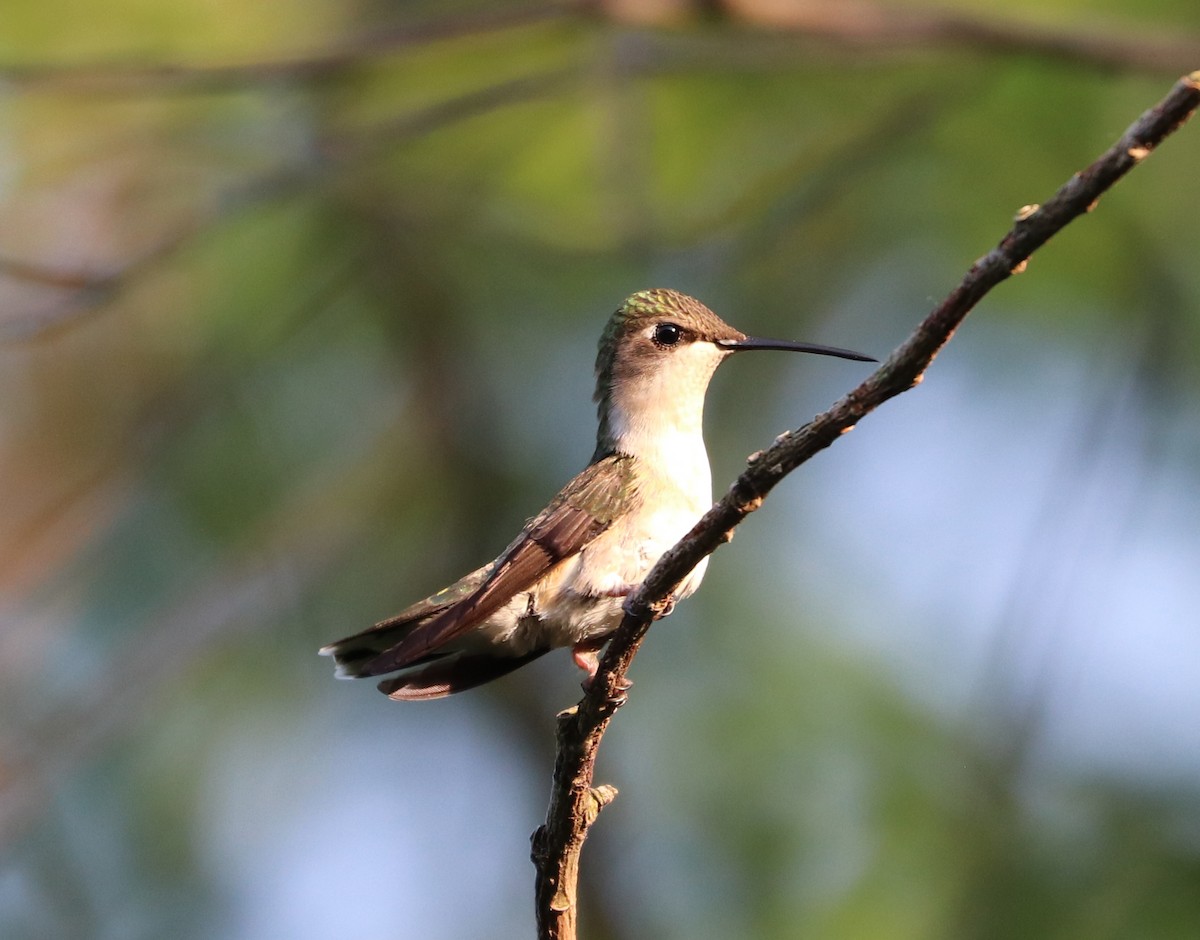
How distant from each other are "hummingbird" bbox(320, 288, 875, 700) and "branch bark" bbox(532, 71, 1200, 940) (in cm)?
40

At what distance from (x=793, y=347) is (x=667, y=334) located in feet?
1.96

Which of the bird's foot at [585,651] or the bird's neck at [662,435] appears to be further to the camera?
the bird's neck at [662,435]

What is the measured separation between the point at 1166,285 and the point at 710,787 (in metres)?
4.18

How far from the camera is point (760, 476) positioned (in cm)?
225

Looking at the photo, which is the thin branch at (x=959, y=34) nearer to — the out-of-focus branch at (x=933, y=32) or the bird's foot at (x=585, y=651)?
the out-of-focus branch at (x=933, y=32)

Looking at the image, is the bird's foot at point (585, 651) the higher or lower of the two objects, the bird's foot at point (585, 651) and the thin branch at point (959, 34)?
the lower

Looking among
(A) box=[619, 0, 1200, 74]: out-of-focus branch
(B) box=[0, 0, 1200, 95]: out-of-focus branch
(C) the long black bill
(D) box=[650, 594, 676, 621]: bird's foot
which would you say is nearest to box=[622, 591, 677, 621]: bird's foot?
(D) box=[650, 594, 676, 621]: bird's foot

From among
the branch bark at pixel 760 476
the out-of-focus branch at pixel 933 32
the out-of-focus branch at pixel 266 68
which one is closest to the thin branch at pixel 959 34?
the out-of-focus branch at pixel 933 32

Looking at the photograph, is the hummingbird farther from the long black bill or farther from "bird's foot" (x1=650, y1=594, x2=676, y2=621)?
"bird's foot" (x1=650, y1=594, x2=676, y2=621)

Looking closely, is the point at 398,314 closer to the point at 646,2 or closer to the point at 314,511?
the point at 314,511

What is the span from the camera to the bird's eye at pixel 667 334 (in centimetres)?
400

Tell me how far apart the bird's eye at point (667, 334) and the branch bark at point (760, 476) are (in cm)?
145

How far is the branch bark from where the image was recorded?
1.80 meters

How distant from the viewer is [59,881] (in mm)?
8227
